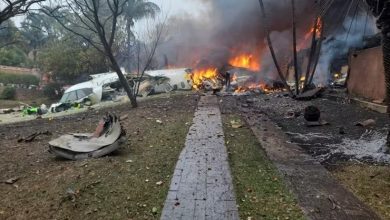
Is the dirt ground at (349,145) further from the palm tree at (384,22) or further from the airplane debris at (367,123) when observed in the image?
the palm tree at (384,22)

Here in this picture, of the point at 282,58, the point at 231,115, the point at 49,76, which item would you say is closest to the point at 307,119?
the point at 231,115

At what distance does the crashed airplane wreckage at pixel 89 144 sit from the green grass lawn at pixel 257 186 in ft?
6.78

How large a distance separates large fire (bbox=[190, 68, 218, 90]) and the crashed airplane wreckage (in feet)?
65.7

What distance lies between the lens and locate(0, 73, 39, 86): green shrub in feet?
125

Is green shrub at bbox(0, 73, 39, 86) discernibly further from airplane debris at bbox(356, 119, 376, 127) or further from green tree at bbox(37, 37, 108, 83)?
airplane debris at bbox(356, 119, 376, 127)

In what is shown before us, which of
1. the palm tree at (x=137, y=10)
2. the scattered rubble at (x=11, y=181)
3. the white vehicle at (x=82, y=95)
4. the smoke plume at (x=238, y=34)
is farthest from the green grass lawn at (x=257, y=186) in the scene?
the palm tree at (x=137, y=10)

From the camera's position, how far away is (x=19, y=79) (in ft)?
127

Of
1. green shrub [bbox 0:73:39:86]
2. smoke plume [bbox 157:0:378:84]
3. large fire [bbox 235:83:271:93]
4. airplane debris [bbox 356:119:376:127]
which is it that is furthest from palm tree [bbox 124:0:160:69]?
airplane debris [bbox 356:119:376:127]

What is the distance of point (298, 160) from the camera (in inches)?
255

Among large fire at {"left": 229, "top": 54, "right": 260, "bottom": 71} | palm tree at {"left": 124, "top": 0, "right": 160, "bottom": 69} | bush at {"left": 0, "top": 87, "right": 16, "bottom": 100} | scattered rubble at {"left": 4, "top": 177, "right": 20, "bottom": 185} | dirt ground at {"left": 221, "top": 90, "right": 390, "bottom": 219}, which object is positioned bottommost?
bush at {"left": 0, "top": 87, "right": 16, "bottom": 100}

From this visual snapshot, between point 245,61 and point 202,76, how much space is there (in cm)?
377

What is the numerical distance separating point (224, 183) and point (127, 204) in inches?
54.4

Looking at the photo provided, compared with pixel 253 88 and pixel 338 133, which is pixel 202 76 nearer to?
pixel 253 88

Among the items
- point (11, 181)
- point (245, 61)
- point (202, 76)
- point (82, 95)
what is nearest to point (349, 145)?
point (11, 181)
